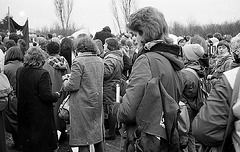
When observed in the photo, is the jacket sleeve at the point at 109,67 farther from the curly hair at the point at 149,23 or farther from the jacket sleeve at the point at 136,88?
the jacket sleeve at the point at 136,88

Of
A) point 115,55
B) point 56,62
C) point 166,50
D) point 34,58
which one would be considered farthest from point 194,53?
point 56,62

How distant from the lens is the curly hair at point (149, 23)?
2787 mm

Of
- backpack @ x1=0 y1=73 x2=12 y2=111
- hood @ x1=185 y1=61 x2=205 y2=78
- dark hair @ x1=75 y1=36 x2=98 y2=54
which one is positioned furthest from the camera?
dark hair @ x1=75 y1=36 x2=98 y2=54

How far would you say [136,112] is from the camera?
8.66 ft

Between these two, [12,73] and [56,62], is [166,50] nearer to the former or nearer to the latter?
[56,62]

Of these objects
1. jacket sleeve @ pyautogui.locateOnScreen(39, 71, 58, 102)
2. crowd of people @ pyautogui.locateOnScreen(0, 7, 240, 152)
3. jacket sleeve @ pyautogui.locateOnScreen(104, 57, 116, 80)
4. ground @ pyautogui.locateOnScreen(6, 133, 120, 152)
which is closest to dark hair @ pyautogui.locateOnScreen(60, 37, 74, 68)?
crowd of people @ pyautogui.locateOnScreen(0, 7, 240, 152)

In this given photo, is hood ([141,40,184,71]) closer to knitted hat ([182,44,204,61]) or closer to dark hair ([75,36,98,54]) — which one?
knitted hat ([182,44,204,61])

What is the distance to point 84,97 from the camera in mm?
4758

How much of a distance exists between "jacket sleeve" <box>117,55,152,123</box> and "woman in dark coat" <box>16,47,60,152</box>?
7.33 ft

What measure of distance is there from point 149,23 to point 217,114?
41.8 inches

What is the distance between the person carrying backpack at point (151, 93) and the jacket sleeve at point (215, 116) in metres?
0.36

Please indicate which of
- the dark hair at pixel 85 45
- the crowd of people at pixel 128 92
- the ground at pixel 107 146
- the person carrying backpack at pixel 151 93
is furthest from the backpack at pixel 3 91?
the ground at pixel 107 146

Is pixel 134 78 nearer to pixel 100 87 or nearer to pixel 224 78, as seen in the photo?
pixel 224 78

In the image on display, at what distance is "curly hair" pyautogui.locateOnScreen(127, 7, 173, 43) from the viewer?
279cm
